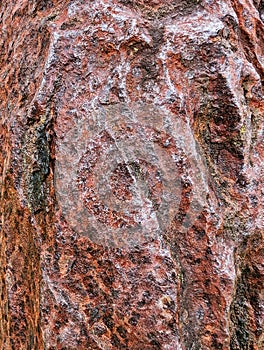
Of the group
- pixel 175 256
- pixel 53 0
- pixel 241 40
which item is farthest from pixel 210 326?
pixel 53 0

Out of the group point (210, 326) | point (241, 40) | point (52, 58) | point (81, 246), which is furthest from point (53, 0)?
point (210, 326)

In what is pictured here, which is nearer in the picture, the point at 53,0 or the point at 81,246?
the point at 81,246

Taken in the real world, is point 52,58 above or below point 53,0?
below

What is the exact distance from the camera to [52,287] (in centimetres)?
95

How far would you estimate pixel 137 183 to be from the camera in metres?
0.96

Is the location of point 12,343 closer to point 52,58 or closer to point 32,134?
point 32,134

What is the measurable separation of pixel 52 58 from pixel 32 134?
0.18m

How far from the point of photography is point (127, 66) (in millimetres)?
987

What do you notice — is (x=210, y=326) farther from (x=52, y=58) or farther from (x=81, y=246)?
(x=52, y=58)

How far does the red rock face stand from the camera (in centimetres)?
94

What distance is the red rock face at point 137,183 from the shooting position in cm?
94

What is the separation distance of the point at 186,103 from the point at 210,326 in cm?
50

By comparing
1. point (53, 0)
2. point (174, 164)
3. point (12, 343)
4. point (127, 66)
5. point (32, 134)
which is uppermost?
point (53, 0)

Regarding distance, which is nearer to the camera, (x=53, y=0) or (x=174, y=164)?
(x=174, y=164)
